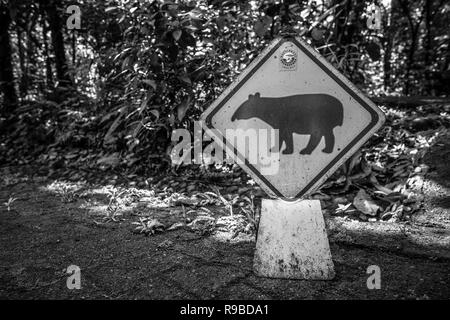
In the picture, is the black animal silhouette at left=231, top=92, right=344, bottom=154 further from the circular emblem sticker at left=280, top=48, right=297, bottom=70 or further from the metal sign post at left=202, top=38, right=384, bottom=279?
the circular emblem sticker at left=280, top=48, right=297, bottom=70

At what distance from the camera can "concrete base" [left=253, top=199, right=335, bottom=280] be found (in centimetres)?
146

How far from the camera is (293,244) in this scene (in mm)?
1468

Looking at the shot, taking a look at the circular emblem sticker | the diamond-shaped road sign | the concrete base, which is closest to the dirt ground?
the concrete base

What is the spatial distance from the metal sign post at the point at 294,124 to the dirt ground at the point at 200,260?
0.58 feet

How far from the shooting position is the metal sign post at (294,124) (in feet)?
4.44

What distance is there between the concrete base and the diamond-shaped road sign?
142mm

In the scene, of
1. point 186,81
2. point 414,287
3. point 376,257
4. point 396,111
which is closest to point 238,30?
point 186,81

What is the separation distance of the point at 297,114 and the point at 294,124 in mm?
45

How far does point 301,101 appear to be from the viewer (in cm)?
138

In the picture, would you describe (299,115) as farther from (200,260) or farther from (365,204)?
(365,204)

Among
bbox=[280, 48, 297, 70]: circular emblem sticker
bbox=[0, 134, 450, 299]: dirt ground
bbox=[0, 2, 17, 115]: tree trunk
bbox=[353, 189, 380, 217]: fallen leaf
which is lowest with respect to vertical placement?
bbox=[0, 134, 450, 299]: dirt ground

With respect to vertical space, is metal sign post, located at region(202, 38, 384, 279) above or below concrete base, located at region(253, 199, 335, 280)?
above
